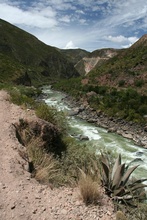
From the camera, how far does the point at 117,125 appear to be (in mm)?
19438

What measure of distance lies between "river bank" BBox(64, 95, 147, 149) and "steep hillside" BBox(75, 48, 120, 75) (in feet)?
363

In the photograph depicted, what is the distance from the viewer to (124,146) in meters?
14.3

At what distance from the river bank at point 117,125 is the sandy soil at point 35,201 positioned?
11.0m

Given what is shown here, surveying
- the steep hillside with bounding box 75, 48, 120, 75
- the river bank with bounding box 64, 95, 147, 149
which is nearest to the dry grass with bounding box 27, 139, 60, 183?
the river bank with bounding box 64, 95, 147, 149

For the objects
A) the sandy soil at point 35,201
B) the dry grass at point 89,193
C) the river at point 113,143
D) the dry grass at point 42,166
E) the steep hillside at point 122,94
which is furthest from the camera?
the steep hillside at point 122,94

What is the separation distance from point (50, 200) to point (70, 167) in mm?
2052

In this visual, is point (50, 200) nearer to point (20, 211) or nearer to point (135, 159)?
point (20, 211)

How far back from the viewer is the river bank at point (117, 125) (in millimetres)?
16266

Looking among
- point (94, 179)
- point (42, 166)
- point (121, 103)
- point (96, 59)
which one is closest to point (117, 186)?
point (94, 179)

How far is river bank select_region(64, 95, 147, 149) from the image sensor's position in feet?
53.4

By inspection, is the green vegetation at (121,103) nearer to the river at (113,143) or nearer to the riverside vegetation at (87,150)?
the riverside vegetation at (87,150)

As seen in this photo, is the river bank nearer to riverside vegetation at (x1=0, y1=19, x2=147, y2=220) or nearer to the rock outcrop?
riverside vegetation at (x1=0, y1=19, x2=147, y2=220)

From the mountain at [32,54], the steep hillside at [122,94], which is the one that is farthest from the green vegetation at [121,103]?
the mountain at [32,54]

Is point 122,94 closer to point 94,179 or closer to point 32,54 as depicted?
point 94,179
